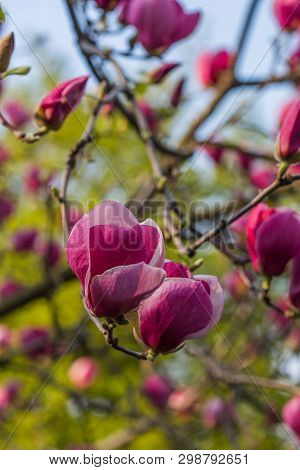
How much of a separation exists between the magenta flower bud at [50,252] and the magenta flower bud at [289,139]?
3.75 ft

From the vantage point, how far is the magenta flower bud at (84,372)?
8.84ft

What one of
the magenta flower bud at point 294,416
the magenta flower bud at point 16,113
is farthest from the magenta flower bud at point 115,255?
the magenta flower bud at point 16,113

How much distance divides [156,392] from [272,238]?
175cm

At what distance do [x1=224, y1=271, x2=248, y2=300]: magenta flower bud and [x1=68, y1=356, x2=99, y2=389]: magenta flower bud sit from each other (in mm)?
671

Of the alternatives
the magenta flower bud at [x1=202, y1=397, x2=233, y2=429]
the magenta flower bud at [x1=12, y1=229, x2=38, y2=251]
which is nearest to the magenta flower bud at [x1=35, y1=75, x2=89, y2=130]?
the magenta flower bud at [x1=12, y1=229, x2=38, y2=251]

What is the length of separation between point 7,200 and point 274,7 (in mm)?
1342

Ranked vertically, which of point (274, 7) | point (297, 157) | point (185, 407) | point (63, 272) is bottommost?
point (185, 407)

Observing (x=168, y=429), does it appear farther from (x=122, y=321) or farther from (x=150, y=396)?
(x=122, y=321)

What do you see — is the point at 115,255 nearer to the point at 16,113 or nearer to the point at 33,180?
the point at 33,180

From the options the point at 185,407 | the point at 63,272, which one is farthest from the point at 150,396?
the point at 63,272

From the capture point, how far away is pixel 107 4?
4.47ft

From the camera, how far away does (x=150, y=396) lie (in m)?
2.60

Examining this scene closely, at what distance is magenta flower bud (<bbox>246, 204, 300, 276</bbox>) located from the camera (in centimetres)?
97

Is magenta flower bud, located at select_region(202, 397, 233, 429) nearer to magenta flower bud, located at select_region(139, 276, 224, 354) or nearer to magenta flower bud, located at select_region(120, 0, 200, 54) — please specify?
magenta flower bud, located at select_region(120, 0, 200, 54)
